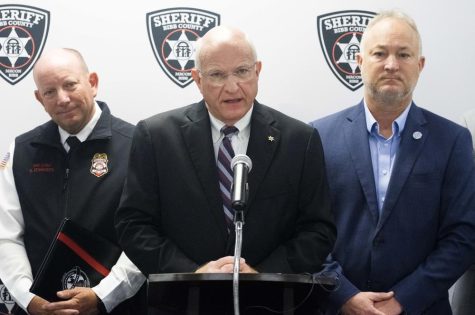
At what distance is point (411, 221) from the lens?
3258 millimetres

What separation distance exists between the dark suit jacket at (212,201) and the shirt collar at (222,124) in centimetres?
3

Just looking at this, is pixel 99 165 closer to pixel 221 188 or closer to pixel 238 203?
pixel 221 188

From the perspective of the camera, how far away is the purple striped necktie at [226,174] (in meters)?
3.05

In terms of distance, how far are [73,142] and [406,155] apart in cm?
154

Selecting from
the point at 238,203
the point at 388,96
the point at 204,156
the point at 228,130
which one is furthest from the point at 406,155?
the point at 238,203

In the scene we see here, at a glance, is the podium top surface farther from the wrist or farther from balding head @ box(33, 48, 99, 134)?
balding head @ box(33, 48, 99, 134)

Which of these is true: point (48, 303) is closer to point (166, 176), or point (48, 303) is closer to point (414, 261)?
point (166, 176)

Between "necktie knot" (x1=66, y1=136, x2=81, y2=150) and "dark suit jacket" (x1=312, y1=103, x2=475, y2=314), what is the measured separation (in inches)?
48.2

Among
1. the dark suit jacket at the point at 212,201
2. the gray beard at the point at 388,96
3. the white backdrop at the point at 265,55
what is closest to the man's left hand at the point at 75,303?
the dark suit jacket at the point at 212,201

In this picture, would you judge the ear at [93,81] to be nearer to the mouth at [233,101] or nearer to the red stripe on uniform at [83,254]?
the red stripe on uniform at [83,254]

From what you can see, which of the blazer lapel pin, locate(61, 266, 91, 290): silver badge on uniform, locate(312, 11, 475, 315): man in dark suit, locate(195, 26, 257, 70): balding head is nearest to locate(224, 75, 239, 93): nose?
locate(195, 26, 257, 70): balding head

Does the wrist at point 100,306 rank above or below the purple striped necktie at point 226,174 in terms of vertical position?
below

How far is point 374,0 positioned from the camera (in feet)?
12.8

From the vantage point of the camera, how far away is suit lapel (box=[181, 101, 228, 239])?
9.91 feet
